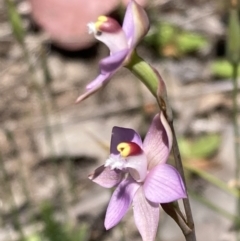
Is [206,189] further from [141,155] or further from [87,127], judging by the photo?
[141,155]

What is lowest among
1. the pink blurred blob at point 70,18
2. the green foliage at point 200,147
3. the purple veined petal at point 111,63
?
the green foliage at point 200,147

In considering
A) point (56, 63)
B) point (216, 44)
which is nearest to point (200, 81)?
point (216, 44)

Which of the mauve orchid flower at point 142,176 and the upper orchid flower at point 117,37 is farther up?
the upper orchid flower at point 117,37

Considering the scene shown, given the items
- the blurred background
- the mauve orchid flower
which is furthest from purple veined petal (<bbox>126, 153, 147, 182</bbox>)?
the blurred background

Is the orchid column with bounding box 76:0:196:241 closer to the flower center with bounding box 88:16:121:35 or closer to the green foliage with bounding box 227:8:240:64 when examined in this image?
the flower center with bounding box 88:16:121:35

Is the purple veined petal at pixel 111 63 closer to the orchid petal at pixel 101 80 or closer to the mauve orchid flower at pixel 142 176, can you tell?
the orchid petal at pixel 101 80

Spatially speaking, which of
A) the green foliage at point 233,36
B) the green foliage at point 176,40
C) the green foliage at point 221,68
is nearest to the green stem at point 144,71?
the green foliage at point 233,36

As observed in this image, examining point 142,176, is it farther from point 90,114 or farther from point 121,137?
point 90,114
